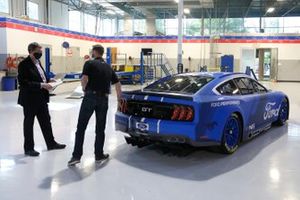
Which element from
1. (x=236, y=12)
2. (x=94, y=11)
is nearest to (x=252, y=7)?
(x=236, y=12)

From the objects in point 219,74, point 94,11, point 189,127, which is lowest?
point 189,127

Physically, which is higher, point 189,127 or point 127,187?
point 189,127

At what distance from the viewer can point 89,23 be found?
27516mm

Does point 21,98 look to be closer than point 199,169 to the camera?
No

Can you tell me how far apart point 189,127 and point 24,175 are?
2044 millimetres

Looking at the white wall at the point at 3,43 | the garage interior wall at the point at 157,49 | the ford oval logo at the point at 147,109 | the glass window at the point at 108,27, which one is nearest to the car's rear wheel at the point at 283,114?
the ford oval logo at the point at 147,109

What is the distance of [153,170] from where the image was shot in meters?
4.15

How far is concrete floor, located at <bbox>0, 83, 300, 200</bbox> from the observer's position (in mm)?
3402

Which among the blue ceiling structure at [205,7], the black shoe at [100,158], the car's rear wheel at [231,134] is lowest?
the black shoe at [100,158]

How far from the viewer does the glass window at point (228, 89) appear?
4863 mm

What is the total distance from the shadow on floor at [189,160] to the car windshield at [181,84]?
35.9 inches

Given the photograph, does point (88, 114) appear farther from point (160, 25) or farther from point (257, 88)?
point (160, 25)

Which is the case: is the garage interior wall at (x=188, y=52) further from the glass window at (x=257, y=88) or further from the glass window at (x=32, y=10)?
the glass window at (x=257, y=88)

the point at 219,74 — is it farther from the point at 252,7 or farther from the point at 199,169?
the point at 252,7
